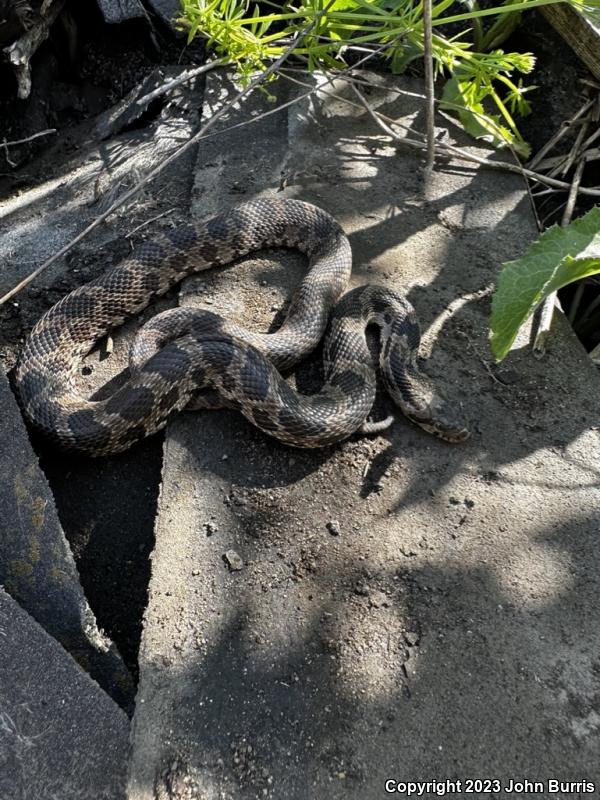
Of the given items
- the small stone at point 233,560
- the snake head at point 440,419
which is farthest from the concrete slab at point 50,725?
the snake head at point 440,419

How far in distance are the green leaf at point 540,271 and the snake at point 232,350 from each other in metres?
0.78

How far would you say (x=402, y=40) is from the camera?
19.7 ft

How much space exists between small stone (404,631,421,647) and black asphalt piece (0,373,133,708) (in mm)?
1569

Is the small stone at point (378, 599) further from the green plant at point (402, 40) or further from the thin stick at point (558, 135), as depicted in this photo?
the thin stick at point (558, 135)

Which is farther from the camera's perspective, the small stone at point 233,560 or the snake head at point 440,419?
the snake head at point 440,419

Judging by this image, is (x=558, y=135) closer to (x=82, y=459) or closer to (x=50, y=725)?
(x=82, y=459)

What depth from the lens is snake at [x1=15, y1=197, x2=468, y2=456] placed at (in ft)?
14.6

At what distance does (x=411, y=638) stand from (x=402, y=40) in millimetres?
5425

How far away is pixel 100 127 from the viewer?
276 inches

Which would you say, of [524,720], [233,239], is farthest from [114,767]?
[233,239]

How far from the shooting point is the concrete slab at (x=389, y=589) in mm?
3166

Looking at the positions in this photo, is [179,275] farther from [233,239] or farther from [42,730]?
[42,730]

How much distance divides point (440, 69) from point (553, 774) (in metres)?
5.62

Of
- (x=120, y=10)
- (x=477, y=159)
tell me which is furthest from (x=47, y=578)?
(x=120, y=10)
